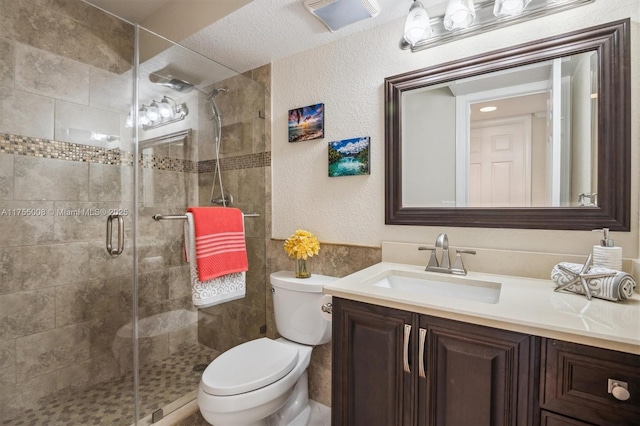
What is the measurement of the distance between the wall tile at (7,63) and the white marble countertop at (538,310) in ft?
6.05

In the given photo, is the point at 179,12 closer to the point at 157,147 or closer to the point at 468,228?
the point at 157,147

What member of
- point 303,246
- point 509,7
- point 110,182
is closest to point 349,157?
point 303,246

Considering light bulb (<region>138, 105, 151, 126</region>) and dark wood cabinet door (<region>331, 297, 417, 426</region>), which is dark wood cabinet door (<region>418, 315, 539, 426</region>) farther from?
light bulb (<region>138, 105, 151, 126</region>)

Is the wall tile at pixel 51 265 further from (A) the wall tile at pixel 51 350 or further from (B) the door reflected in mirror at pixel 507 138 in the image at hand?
(B) the door reflected in mirror at pixel 507 138

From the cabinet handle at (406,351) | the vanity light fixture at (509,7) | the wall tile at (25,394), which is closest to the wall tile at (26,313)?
the wall tile at (25,394)

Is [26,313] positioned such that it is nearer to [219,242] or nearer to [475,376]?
[219,242]

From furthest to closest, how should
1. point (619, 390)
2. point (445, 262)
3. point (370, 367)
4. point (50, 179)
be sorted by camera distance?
1. point (50, 179)
2. point (445, 262)
3. point (370, 367)
4. point (619, 390)

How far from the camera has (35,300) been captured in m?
1.53

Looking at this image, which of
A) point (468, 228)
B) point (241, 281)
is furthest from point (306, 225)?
point (468, 228)

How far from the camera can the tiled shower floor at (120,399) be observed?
1.49 metres

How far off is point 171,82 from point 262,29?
0.62 metres

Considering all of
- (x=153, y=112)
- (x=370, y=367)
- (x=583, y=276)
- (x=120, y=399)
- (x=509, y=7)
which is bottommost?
(x=120, y=399)

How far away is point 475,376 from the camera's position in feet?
2.84

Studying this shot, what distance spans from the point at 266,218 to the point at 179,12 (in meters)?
1.34
